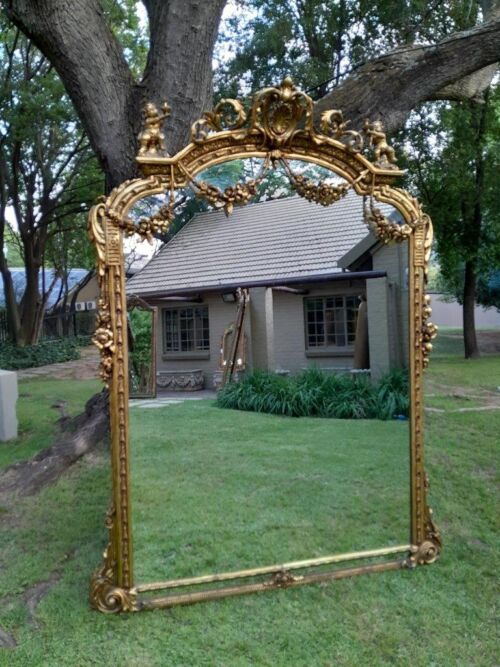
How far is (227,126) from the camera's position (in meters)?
3.21

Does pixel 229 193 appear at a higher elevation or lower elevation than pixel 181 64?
lower

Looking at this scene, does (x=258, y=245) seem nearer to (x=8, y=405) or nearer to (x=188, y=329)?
(x=188, y=329)

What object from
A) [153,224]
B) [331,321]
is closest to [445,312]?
[331,321]

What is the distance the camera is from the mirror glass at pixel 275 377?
3.39 m

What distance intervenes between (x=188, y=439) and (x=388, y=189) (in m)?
1.92

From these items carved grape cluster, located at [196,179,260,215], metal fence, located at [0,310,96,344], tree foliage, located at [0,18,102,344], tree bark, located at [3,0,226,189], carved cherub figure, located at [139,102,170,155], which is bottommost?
metal fence, located at [0,310,96,344]

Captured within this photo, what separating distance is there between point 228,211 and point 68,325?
164 centimetres

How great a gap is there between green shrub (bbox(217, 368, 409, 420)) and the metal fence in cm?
97

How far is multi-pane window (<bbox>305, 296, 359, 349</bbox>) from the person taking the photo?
3.42 metres

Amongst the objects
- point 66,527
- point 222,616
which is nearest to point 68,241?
point 66,527

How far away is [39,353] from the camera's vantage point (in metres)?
5.36

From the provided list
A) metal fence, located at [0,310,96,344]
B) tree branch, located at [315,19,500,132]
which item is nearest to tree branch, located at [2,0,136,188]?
metal fence, located at [0,310,96,344]

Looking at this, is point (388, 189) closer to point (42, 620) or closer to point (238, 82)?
point (42, 620)

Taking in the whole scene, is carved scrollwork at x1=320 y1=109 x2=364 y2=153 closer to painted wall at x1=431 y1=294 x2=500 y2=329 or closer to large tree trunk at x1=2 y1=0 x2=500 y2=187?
painted wall at x1=431 y1=294 x2=500 y2=329
